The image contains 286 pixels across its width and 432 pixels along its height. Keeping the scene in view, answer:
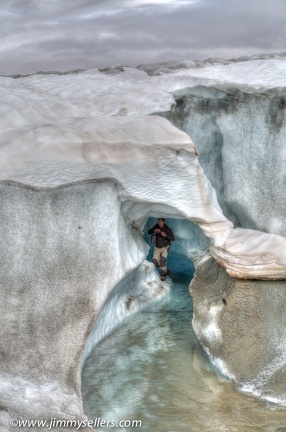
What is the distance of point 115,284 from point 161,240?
10.1 feet

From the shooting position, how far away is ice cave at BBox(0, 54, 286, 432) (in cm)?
655

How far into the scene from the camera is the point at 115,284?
23.2ft

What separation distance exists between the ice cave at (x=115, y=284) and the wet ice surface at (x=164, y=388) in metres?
0.02

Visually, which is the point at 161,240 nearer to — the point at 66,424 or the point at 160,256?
the point at 160,256

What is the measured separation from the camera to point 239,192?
9.34 metres

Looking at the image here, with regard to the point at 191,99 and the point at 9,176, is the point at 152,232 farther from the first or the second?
the point at 9,176

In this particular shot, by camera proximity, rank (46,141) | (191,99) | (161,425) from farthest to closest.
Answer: (191,99)
(46,141)
(161,425)

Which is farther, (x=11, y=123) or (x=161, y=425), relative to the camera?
(x=11, y=123)

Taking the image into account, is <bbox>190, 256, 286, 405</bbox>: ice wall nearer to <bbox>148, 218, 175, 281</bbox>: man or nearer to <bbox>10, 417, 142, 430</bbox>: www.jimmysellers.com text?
<bbox>10, 417, 142, 430</bbox>: www.jimmysellers.com text

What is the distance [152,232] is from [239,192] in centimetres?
175

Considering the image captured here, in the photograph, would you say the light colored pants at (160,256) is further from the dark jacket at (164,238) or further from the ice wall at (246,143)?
the ice wall at (246,143)

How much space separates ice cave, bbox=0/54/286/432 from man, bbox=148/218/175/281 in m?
1.30


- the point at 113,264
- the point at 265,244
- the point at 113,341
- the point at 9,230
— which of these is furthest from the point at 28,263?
the point at 265,244

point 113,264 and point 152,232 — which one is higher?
point 113,264
